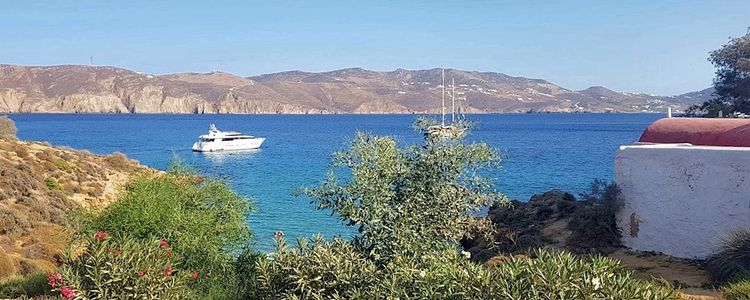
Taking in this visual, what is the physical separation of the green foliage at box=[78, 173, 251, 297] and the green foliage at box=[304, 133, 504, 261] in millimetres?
3094

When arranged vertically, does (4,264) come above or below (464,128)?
below

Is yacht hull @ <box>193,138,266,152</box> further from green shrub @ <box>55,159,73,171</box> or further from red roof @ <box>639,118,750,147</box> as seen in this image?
red roof @ <box>639,118,750,147</box>

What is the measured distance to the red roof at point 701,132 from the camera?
19.0 m

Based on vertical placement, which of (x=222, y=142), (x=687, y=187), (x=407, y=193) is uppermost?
(x=407, y=193)

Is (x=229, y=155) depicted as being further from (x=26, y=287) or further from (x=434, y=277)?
(x=434, y=277)

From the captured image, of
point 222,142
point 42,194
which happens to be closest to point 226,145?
point 222,142

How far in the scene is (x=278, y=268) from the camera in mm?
10914

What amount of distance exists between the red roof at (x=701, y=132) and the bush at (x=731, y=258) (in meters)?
3.00

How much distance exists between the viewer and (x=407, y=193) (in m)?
12.0

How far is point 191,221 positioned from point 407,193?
5.27 metres

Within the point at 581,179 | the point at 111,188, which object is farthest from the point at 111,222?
the point at 581,179

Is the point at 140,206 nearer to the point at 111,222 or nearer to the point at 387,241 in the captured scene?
the point at 111,222

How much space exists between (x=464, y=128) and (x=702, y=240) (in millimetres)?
9177

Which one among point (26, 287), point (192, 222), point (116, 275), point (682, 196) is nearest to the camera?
point (116, 275)
